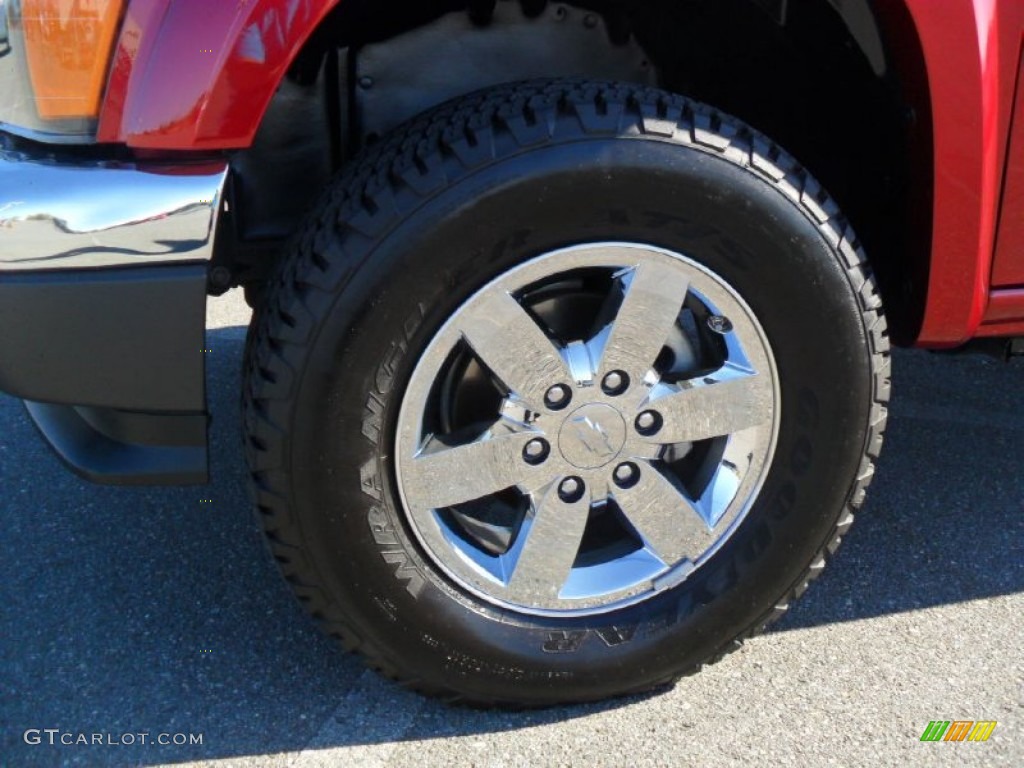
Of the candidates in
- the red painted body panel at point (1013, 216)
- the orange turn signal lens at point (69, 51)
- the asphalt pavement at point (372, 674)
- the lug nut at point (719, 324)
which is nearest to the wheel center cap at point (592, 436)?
the lug nut at point (719, 324)

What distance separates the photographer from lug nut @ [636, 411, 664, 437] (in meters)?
1.74

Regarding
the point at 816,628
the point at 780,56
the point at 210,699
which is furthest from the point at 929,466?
the point at 210,699

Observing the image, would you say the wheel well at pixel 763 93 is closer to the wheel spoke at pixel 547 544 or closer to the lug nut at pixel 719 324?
the lug nut at pixel 719 324

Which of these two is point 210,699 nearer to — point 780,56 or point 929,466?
point 780,56

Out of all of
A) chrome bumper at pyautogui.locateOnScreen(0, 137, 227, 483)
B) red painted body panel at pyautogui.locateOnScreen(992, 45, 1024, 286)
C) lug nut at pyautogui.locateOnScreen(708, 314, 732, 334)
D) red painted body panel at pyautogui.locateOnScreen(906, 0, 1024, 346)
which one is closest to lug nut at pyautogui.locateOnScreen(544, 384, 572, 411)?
lug nut at pyautogui.locateOnScreen(708, 314, 732, 334)

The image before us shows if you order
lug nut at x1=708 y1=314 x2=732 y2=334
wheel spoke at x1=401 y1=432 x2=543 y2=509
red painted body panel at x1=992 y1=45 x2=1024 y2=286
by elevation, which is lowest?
wheel spoke at x1=401 y1=432 x2=543 y2=509

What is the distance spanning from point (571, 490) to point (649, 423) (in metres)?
0.18

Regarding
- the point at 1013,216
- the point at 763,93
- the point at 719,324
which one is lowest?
the point at 719,324

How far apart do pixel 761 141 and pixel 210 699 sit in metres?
1.41

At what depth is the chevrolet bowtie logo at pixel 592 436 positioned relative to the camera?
1.71 m

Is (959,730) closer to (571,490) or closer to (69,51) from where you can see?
(571,490)

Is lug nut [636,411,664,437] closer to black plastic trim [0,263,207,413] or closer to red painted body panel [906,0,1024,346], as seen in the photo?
red painted body panel [906,0,1024,346]

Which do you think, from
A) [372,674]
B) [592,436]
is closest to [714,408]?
[592,436]

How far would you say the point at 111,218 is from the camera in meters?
1.47
